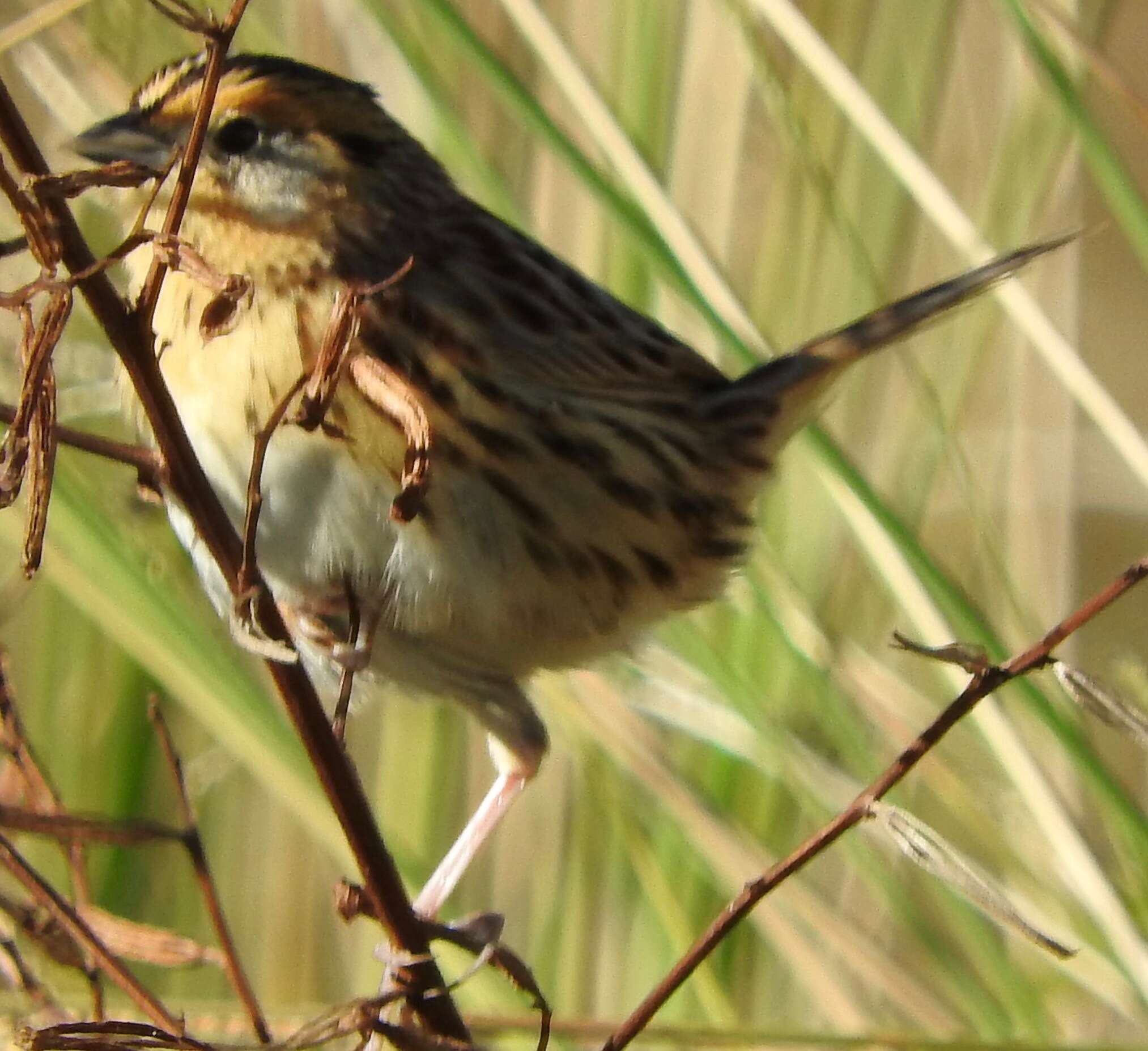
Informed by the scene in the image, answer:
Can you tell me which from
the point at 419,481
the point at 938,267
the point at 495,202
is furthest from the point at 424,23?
the point at 419,481

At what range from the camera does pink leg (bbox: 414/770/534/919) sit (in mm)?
1403

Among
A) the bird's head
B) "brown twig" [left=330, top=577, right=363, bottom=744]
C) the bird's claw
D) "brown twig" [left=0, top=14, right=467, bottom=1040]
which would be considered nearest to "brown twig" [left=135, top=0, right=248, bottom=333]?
"brown twig" [left=0, top=14, right=467, bottom=1040]

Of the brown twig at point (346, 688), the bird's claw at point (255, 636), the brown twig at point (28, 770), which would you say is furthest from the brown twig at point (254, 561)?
the brown twig at point (28, 770)

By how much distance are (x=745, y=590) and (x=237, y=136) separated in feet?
1.97

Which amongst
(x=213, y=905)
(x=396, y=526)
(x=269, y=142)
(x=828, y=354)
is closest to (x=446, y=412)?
(x=396, y=526)

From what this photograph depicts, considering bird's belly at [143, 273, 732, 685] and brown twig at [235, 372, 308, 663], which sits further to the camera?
bird's belly at [143, 273, 732, 685]

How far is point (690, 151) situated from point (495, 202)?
0.99 feet

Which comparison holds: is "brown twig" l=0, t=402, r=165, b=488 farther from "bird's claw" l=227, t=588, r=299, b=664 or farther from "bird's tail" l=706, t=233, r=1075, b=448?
"bird's tail" l=706, t=233, r=1075, b=448

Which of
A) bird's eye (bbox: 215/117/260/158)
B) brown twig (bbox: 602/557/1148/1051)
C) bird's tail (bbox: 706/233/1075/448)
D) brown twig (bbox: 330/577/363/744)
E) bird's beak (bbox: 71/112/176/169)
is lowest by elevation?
brown twig (bbox: 602/557/1148/1051)

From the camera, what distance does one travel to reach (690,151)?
66.4 inches

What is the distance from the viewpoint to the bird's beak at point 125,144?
1.27 metres

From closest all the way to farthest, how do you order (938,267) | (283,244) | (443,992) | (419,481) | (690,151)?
(419,481) < (443,992) < (283,244) < (690,151) < (938,267)

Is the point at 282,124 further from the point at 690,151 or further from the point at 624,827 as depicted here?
the point at 624,827

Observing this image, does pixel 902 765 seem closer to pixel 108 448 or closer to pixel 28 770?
pixel 108 448
